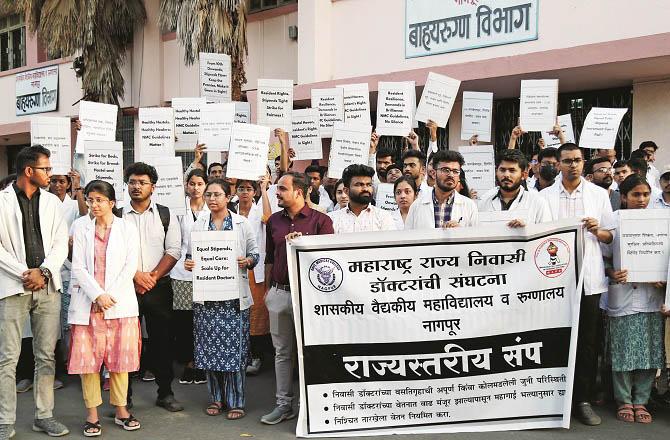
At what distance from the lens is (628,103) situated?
10.2 metres

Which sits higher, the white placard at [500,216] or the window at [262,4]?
the window at [262,4]

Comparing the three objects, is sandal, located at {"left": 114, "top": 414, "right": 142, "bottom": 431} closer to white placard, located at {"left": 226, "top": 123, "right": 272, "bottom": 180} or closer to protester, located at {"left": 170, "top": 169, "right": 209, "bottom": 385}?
protester, located at {"left": 170, "top": 169, "right": 209, "bottom": 385}

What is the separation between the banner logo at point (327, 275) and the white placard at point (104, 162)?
2409 mm

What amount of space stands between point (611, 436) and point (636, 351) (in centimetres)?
68

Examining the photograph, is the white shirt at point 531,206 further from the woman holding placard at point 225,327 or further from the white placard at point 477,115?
the white placard at point 477,115

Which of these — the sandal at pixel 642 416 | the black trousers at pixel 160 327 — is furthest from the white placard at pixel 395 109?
the sandal at pixel 642 416

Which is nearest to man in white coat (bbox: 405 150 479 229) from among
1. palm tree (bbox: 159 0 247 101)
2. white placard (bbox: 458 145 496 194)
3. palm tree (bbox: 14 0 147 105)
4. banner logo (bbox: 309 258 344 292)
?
banner logo (bbox: 309 258 344 292)

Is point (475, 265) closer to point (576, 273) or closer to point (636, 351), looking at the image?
point (576, 273)

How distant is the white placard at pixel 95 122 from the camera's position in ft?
23.5

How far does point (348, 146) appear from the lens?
7.55m

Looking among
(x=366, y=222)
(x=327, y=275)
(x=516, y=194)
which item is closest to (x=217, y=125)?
(x=366, y=222)

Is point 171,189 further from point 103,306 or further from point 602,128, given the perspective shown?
point 602,128

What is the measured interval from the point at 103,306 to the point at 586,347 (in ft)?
11.2

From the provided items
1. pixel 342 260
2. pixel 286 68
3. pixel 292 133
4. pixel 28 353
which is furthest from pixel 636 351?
pixel 286 68
